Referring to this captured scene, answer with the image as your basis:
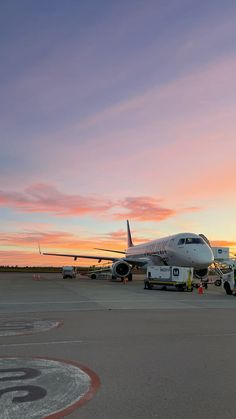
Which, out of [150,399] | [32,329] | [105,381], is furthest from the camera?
[32,329]

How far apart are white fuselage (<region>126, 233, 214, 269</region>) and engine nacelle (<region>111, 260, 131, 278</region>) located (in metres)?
2.57

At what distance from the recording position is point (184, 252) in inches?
1283

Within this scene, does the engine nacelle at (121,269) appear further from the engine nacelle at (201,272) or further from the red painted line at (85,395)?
the red painted line at (85,395)

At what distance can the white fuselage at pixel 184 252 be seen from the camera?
31.4 m

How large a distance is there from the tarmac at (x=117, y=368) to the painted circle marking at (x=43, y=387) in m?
0.01

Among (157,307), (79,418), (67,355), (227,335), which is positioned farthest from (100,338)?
(157,307)

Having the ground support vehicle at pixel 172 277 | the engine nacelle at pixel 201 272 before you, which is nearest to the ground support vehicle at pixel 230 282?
the ground support vehicle at pixel 172 277

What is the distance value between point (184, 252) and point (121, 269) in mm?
10436

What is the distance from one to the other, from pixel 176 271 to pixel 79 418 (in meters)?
24.6

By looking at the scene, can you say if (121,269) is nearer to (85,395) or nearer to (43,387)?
(43,387)

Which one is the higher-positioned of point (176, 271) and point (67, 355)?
point (176, 271)

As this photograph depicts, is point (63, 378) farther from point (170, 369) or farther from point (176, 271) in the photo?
point (176, 271)

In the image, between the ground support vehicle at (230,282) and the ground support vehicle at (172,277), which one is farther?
the ground support vehicle at (172,277)

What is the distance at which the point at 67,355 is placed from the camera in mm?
8008
